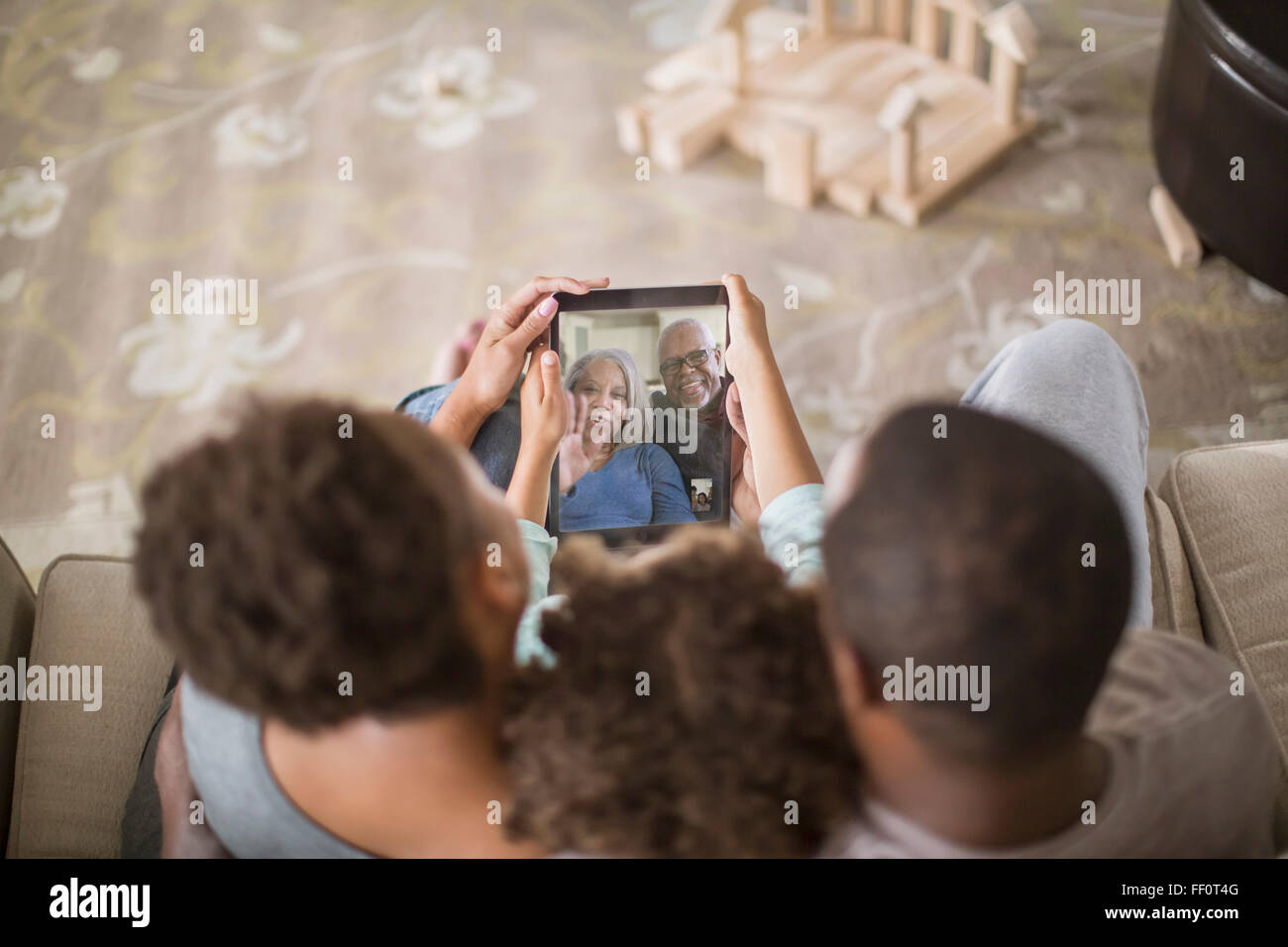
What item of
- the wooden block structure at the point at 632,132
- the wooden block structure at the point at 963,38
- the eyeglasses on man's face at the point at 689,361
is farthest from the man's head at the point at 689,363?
the wooden block structure at the point at 963,38

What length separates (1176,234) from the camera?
5.08ft

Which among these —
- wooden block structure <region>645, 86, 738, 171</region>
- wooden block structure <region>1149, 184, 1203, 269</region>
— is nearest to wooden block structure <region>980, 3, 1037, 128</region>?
wooden block structure <region>1149, 184, 1203, 269</region>

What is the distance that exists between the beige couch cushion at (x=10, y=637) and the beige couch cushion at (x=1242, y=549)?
1.02 m

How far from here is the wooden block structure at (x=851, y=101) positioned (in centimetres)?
161

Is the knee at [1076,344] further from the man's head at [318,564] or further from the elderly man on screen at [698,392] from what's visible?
the man's head at [318,564]

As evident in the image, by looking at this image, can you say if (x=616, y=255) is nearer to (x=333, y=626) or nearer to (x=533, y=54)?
(x=533, y=54)

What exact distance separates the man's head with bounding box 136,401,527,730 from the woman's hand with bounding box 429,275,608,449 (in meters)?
0.47

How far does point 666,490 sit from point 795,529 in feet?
0.61

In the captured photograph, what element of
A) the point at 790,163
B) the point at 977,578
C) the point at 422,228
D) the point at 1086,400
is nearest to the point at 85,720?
the point at 977,578

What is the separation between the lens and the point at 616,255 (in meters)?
1.62

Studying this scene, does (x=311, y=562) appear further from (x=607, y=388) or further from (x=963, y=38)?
(x=963, y=38)

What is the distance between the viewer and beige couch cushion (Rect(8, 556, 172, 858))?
834mm
